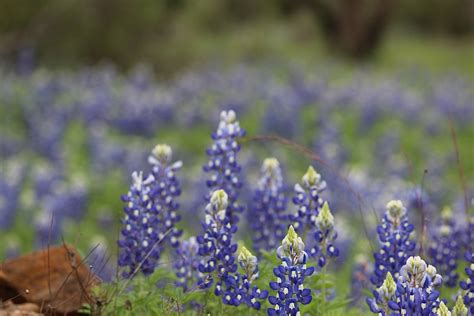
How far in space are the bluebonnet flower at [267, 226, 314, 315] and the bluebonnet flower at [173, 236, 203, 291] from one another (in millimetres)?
823

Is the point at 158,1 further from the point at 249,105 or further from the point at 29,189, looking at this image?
the point at 29,189

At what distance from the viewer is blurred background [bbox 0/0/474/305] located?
8.64 m

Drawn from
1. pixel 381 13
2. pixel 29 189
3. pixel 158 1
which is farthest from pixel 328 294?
pixel 381 13

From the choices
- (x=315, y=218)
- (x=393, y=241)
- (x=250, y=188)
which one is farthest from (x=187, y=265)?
(x=250, y=188)

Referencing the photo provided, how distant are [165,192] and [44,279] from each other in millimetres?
711

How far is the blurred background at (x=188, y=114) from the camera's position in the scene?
8641 mm

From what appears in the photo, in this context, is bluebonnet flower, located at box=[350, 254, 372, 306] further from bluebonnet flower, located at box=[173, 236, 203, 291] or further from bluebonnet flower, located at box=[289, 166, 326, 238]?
bluebonnet flower, located at box=[173, 236, 203, 291]

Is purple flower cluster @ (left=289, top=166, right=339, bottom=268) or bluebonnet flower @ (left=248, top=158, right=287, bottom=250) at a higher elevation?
purple flower cluster @ (left=289, top=166, right=339, bottom=268)

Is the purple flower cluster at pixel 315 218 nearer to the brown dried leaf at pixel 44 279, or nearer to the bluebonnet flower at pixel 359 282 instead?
the bluebonnet flower at pixel 359 282

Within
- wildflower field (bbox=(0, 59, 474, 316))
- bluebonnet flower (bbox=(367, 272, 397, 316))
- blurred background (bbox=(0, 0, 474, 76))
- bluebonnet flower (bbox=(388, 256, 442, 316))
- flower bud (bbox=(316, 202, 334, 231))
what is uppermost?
bluebonnet flower (bbox=(388, 256, 442, 316))

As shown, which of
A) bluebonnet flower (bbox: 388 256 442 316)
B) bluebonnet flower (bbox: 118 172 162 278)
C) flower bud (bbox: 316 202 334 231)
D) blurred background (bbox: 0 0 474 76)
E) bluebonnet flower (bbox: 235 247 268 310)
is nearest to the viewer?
bluebonnet flower (bbox: 388 256 442 316)

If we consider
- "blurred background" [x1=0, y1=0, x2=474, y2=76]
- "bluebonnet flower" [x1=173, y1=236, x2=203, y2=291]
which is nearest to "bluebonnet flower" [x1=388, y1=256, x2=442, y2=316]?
"bluebonnet flower" [x1=173, y1=236, x2=203, y2=291]

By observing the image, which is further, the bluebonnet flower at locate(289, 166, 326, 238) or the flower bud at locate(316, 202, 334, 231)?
the bluebonnet flower at locate(289, 166, 326, 238)

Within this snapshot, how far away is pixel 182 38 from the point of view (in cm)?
2047
